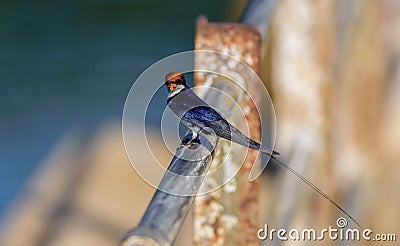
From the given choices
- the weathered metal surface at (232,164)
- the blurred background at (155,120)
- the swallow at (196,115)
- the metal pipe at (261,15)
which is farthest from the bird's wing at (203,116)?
the blurred background at (155,120)

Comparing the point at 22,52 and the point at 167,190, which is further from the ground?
the point at 22,52

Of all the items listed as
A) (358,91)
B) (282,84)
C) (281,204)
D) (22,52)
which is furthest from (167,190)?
(22,52)

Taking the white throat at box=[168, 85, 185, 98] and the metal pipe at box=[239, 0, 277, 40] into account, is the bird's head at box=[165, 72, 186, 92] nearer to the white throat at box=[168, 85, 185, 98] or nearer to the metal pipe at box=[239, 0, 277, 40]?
the white throat at box=[168, 85, 185, 98]

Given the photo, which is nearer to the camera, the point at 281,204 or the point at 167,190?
the point at 167,190

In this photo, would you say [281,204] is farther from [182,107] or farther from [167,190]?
[167,190]

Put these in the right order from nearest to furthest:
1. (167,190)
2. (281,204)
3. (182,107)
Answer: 1. (167,190)
2. (182,107)
3. (281,204)

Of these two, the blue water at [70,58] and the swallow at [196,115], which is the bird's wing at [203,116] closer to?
the swallow at [196,115]

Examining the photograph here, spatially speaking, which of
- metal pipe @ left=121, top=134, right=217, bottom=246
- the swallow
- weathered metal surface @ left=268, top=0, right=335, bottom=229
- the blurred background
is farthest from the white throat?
weathered metal surface @ left=268, top=0, right=335, bottom=229
